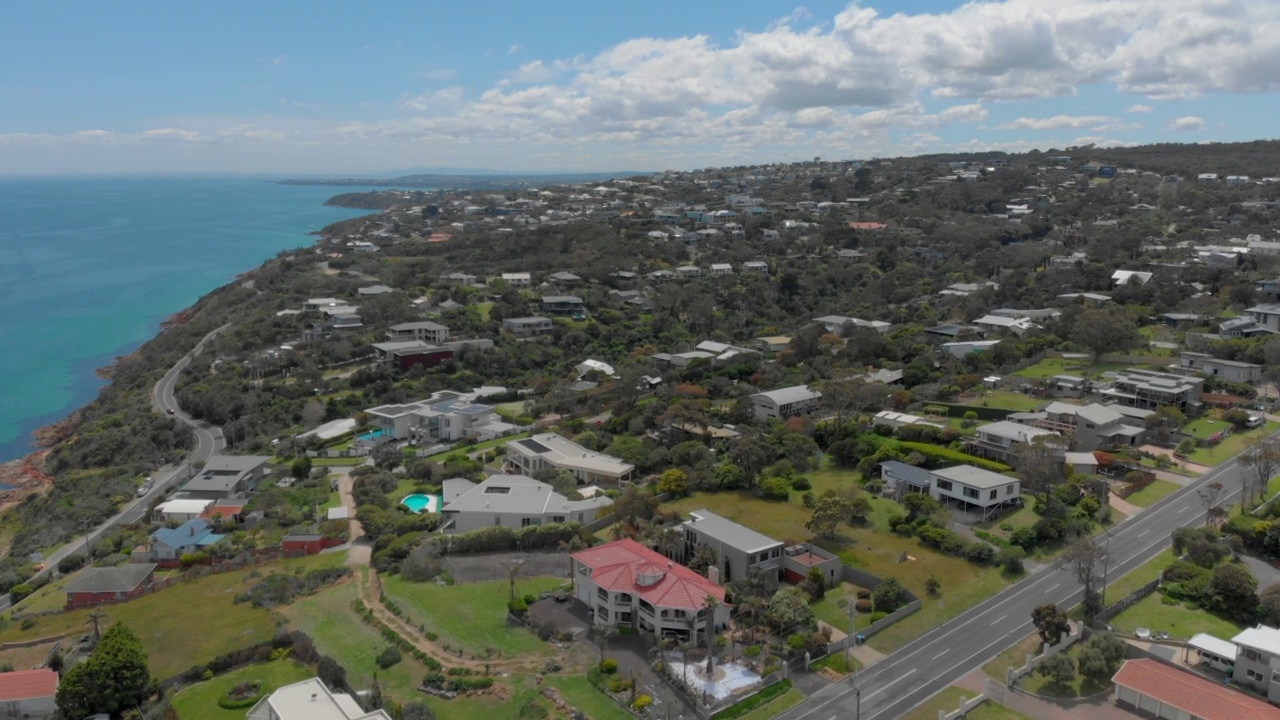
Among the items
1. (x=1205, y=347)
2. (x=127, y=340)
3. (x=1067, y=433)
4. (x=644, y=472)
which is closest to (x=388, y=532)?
(x=644, y=472)

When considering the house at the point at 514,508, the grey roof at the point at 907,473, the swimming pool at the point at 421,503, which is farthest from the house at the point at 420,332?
the grey roof at the point at 907,473

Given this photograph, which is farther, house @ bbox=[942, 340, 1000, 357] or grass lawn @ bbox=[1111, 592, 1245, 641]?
house @ bbox=[942, 340, 1000, 357]

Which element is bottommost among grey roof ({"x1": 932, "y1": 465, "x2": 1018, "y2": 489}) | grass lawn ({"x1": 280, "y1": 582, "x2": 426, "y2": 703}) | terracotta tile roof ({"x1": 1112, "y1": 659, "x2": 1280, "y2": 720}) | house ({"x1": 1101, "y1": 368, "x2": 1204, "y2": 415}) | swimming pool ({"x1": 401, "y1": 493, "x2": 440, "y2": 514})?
swimming pool ({"x1": 401, "y1": 493, "x2": 440, "y2": 514})

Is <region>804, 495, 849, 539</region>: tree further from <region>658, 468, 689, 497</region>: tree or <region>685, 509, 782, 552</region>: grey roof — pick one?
<region>658, 468, 689, 497</region>: tree

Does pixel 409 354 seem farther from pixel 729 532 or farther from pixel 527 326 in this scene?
pixel 729 532

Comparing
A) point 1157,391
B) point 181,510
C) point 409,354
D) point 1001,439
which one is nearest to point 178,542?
point 181,510

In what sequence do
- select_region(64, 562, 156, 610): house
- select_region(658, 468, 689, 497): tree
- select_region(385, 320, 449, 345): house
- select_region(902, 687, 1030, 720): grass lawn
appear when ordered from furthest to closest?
select_region(385, 320, 449, 345): house
select_region(658, 468, 689, 497): tree
select_region(64, 562, 156, 610): house
select_region(902, 687, 1030, 720): grass lawn

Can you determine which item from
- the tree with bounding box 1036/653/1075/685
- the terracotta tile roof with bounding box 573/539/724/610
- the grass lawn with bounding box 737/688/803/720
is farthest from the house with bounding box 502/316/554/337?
the tree with bounding box 1036/653/1075/685
